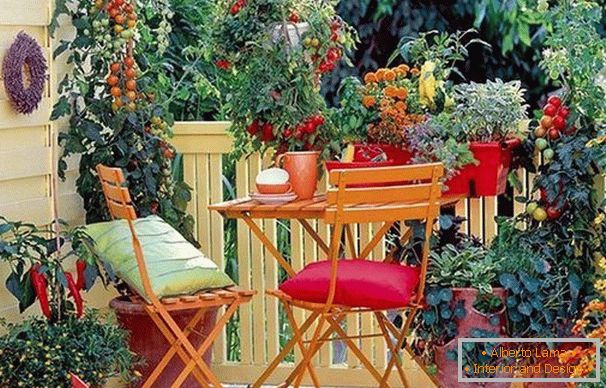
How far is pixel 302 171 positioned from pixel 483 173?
0.61m

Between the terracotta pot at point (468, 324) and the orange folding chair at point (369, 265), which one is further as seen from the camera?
the terracotta pot at point (468, 324)

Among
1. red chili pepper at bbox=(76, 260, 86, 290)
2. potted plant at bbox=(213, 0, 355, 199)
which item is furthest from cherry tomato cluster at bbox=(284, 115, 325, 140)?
red chili pepper at bbox=(76, 260, 86, 290)

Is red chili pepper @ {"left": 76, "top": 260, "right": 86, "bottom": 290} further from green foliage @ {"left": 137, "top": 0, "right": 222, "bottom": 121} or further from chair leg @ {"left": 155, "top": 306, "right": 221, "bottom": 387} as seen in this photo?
green foliage @ {"left": 137, "top": 0, "right": 222, "bottom": 121}

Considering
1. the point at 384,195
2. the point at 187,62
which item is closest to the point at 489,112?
the point at 384,195

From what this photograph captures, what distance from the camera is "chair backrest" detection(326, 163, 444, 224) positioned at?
4.20m

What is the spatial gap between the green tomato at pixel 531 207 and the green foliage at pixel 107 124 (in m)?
1.34

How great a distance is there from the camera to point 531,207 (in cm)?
460

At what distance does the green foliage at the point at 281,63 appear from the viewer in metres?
4.90

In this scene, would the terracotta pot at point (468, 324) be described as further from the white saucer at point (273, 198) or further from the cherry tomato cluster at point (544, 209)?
the white saucer at point (273, 198)

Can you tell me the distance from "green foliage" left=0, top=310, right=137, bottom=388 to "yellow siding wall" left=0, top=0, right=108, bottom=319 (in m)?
0.25

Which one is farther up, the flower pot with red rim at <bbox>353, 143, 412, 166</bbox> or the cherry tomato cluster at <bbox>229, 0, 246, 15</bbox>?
the cherry tomato cluster at <bbox>229, 0, 246, 15</bbox>

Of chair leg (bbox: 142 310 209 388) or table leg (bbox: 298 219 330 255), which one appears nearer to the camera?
chair leg (bbox: 142 310 209 388)

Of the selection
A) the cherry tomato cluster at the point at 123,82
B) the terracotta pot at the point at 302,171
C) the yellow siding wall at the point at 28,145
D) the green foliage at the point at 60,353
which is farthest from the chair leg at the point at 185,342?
the cherry tomato cluster at the point at 123,82

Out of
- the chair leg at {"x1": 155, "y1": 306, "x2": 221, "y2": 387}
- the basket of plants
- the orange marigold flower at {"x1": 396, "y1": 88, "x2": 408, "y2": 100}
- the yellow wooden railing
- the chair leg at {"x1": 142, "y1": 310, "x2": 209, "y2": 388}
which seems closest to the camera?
the chair leg at {"x1": 155, "y1": 306, "x2": 221, "y2": 387}
